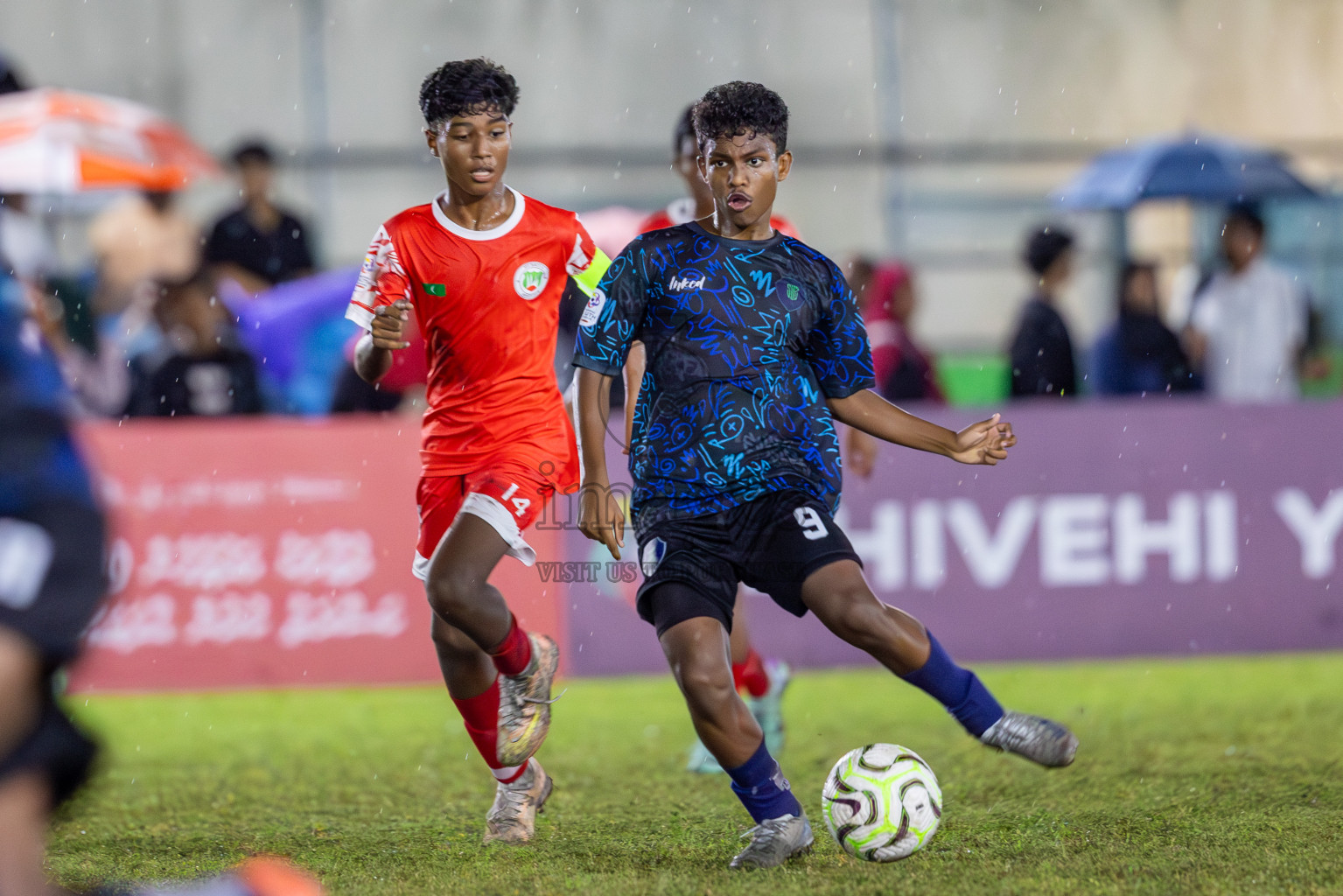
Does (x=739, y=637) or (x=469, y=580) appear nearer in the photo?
(x=469, y=580)

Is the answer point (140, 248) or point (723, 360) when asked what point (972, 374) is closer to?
point (140, 248)

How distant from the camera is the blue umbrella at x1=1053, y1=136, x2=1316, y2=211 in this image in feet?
38.2

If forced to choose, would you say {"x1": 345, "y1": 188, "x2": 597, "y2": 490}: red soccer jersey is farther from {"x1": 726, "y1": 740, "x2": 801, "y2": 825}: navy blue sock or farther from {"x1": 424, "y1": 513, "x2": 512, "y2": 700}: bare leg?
{"x1": 726, "y1": 740, "x2": 801, "y2": 825}: navy blue sock

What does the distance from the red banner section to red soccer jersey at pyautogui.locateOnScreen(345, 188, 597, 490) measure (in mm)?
3334

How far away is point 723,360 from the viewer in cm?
410

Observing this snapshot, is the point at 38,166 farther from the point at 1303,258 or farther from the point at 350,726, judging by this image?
the point at 1303,258

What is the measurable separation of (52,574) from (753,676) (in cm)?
397

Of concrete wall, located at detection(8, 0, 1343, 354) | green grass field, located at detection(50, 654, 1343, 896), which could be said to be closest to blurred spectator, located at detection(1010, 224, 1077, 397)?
green grass field, located at detection(50, 654, 1343, 896)

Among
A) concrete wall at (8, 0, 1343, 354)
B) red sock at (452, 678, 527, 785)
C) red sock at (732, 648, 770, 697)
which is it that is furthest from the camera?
concrete wall at (8, 0, 1343, 354)

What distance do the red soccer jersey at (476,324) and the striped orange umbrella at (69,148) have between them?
6.23 metres

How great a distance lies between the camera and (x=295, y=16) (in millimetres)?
16734

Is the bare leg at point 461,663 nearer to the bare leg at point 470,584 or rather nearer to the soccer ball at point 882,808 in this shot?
the bare leg at point 470,584

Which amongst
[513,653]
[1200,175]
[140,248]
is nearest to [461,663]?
[513,653]

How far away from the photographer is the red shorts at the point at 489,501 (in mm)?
4402
